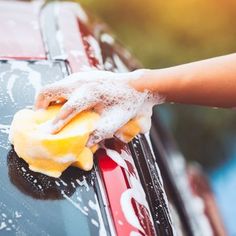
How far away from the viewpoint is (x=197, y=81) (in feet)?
6.00

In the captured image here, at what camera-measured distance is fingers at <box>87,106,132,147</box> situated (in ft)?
5.74

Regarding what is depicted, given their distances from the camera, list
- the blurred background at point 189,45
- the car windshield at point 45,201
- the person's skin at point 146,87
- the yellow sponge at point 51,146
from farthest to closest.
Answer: the blurred background at point 189,45 < the person's skin at point 146,87 < the yellow sponge at point 51,146 < the car windshield at point 45,201

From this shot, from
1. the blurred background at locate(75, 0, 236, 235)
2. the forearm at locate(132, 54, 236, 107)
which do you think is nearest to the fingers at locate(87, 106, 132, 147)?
the forearm at locate(132, 54, 236, 107)

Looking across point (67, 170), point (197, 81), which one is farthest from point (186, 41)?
point (67, 170)

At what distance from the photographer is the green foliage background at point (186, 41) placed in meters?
5.65

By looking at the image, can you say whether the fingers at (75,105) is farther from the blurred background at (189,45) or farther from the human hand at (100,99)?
the blurred background at (189,45)

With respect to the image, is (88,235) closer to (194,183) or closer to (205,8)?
(194,183)

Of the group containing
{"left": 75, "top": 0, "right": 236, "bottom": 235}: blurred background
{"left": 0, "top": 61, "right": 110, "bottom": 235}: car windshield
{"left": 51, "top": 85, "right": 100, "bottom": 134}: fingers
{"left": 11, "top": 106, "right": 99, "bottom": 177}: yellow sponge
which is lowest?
{"left": 0, "top": 61, "right": 110, "bottom": 235}: car windshield

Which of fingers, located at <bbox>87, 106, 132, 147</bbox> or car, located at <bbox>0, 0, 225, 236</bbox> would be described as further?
fingers, located at <bbox>87, 106, 132, 147</bbox>

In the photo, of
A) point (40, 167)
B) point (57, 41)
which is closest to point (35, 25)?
point (57, 41)

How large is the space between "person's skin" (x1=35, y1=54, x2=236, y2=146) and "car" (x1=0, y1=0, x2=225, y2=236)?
0.12 m

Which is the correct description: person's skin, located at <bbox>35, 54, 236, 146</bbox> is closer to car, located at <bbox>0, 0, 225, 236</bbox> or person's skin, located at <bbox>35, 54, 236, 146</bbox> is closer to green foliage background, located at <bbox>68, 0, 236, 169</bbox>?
car, located at <bbox>0, 0, 225, 236</bbox>

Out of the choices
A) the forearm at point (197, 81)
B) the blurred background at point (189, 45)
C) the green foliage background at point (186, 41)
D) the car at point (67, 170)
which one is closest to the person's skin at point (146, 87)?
the forearm at point (197, 81)

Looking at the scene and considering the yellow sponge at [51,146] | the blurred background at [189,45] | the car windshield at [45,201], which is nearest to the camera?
the car windshield at [45,201]
